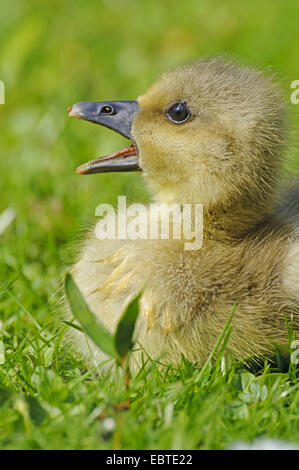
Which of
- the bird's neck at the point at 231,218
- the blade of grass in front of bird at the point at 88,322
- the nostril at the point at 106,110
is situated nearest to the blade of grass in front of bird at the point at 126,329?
the blade of grass in front of bird at the point at 88,322

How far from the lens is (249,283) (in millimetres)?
2057

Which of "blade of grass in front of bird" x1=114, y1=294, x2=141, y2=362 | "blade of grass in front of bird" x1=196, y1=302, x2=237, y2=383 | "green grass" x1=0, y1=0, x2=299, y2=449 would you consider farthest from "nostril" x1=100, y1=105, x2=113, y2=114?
"blade of grass in front of bird" x1=114, y1=294, x2=141, y2=362

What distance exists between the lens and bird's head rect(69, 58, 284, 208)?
2.16 metres

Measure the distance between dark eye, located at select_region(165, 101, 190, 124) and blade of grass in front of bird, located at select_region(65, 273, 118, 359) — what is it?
823 millimetres

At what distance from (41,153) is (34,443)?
233 centimetres

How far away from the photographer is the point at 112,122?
7.83 feet


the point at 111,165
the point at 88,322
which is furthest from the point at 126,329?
the point at 111,165

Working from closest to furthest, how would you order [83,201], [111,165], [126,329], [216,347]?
1. [126,329]
2. [216,347]
3. [111,165]
4. [83,201]

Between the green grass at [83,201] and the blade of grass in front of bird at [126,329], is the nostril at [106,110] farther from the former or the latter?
the blade of grass in front of bird at [126,329]

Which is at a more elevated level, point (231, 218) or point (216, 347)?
point (231, 218)

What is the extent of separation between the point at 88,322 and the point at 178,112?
894 millimetres

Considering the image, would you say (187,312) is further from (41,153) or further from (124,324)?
Answer: (41,153)

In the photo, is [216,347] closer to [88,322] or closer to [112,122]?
[88,322]

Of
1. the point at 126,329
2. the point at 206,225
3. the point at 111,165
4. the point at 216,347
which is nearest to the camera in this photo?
the point at 126,329
